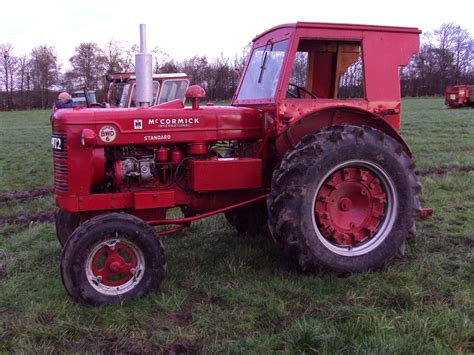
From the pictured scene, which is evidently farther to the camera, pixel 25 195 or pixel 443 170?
pixel 443 170

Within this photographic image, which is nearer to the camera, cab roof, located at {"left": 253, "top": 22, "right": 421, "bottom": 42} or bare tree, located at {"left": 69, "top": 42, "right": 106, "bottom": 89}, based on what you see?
cab roof, located at {"left": 253, "top": 22, "right": 421, "bottom": 42}

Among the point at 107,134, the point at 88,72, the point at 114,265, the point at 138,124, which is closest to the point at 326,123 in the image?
the point at 138,124

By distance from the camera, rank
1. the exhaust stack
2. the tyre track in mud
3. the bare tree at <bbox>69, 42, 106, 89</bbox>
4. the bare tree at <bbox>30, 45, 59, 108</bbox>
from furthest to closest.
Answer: the bare tree at <bbox>30, 45, 59, 108</bbox>, the bare tree at <bbox>69, 42, 106, 89</bbox>, the tyre track in mud, the exhaust stack

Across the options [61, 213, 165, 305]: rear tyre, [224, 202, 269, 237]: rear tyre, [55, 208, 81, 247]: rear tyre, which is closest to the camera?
[61, 213, 165, 305]: rear tyre

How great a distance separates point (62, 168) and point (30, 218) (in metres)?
3.11

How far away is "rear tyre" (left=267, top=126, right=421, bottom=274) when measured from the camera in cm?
439

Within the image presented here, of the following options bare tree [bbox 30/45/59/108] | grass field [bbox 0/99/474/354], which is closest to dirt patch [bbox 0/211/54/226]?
grass field [bbox 0/99/474/354]

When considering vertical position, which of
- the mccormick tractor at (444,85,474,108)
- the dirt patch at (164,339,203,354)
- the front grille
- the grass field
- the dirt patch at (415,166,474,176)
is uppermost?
A: the mccormick tractor at (444,85,474,108)

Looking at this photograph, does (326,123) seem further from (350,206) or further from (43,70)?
(43,70)

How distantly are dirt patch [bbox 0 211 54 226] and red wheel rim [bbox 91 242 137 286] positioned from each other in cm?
325

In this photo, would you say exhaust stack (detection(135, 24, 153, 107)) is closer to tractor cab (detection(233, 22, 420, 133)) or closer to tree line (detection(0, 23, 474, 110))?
tractor cab (detection(233, 22, 420, 133))

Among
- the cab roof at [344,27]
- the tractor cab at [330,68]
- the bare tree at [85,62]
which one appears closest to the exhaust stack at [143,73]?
the tractor cab at [330,68]

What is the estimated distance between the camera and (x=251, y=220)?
19.3 ft

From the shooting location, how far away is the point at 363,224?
4.78 metres
